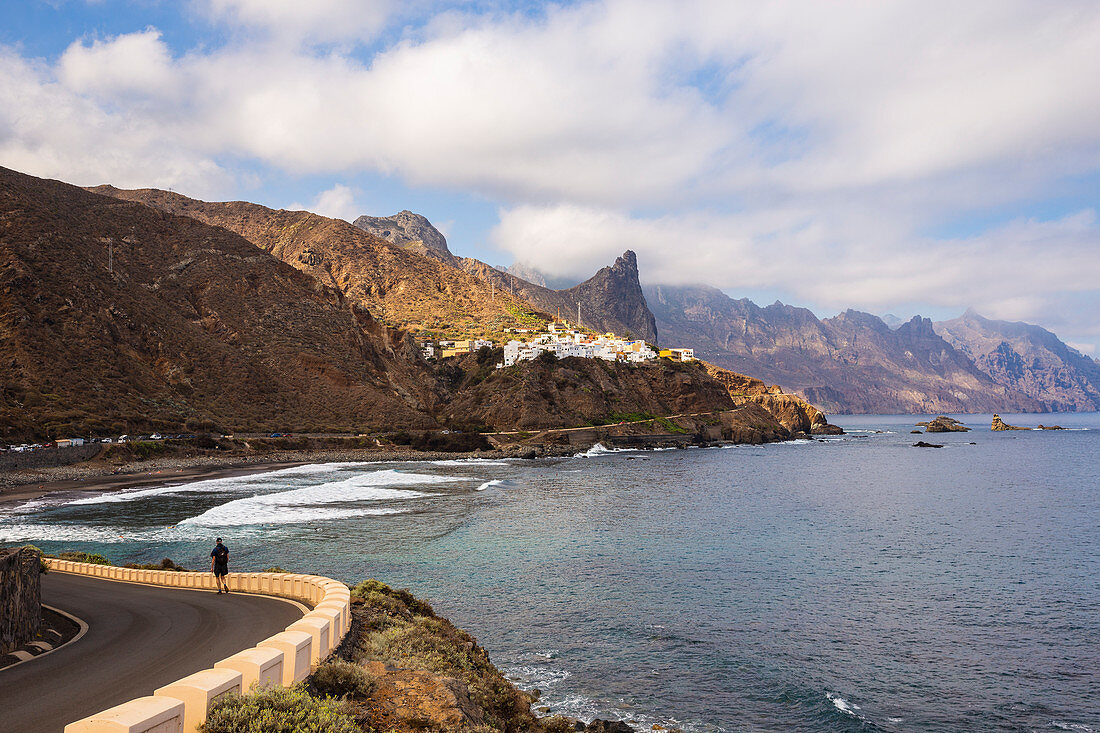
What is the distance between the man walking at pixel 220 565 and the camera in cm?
1903

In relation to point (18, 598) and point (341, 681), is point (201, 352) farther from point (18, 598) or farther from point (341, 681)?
Answer: point (341, 681)

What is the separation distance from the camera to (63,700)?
31.5 feet

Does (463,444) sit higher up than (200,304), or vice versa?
(200,304)

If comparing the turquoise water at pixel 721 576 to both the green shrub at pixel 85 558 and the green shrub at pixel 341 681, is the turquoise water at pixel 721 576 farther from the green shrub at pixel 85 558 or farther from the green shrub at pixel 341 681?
the green shrub at pixel 341 681

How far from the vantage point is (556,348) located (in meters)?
152

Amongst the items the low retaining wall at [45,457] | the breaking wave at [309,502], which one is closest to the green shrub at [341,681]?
the breaking wave at [309,502]

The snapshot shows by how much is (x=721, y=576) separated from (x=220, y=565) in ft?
77.3

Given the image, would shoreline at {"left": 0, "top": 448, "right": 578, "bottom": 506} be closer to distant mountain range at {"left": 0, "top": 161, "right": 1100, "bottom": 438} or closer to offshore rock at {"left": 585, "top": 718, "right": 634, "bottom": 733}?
distant mountain range at {"left": 0, "top": 161, "right": 1100, "bottom": 438}

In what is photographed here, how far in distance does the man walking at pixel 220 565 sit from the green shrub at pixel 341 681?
10639 mm

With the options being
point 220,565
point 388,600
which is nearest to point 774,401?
point 388,600

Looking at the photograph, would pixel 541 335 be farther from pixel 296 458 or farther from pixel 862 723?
pixel 862 723

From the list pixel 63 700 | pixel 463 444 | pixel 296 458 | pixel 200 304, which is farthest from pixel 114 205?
pixel 63 700

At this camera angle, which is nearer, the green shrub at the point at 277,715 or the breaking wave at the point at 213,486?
the green shrub at the point at 277,715

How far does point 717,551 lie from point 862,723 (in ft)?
68.1
